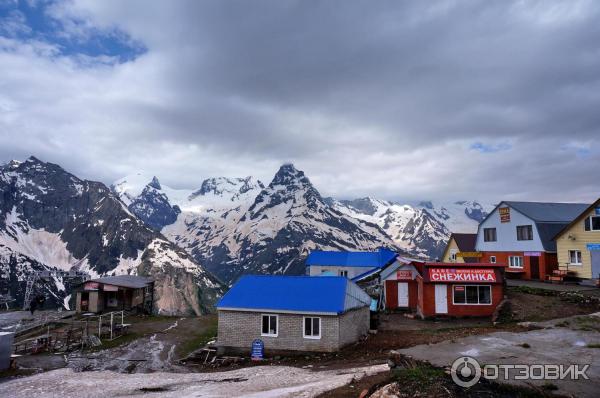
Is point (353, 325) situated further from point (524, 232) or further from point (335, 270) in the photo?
point (335, 270)

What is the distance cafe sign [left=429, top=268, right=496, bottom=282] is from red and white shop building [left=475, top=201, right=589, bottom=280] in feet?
62.2

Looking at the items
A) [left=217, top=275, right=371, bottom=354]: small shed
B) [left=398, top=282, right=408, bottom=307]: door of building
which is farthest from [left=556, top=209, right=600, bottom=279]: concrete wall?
[left=217, top=275, right=371, bottom=354]: small shed

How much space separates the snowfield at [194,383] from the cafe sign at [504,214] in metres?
46.3


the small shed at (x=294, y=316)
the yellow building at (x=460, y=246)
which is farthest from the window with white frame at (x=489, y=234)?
the small shed at (x=294, y=316)

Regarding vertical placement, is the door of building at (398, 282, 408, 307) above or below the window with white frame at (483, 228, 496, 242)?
below

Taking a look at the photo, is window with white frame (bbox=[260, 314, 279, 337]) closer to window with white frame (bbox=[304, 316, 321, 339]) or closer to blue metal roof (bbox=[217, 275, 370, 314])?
blue metal roof (bbox=[217, 275, 370, 314])

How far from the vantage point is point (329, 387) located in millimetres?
17781

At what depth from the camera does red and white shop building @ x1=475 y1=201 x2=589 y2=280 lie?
54250 mm

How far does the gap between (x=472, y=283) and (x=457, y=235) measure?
39.3 m

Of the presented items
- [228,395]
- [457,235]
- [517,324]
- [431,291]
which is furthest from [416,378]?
[457,235]

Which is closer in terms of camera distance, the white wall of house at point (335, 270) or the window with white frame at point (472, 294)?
the window with white frame at point (472, 294)

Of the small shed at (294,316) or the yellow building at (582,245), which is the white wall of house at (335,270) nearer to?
the yellow building at (582,245)

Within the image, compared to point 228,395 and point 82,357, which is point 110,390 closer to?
point 228,395

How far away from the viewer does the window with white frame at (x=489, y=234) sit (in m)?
63.0
